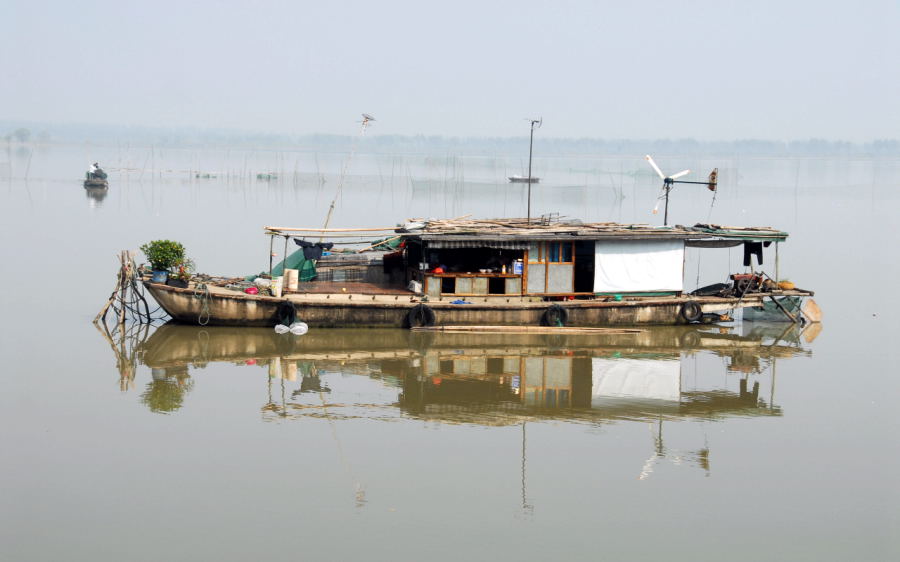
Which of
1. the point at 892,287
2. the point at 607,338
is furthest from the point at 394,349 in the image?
the point at 892,287

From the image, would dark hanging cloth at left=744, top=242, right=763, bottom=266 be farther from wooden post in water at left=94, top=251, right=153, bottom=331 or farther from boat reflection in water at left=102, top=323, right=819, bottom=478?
wooden post in water at left=94, top=251, right=153, bottom=331

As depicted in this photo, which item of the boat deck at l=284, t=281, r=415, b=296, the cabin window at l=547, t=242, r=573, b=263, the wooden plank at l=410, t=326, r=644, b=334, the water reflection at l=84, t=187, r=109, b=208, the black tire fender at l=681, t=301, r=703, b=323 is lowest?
the wooden plank at l=410, t=326, r=644, b=334

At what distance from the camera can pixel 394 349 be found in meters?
17.7

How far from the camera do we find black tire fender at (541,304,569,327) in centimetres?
1873

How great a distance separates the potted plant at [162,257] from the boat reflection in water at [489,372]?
119 cm

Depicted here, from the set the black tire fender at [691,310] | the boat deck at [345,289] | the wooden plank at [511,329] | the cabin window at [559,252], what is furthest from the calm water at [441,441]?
the cabin window at [559,252]

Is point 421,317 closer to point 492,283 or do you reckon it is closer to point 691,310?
point 492,283

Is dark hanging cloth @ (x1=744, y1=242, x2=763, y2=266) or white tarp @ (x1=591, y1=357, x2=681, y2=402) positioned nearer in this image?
white tarp @ (x1=591, y1=357, x2=681, y2=402)

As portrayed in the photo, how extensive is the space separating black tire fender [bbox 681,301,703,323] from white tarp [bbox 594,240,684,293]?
1.76 feet

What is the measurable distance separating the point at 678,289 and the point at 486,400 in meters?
6.75

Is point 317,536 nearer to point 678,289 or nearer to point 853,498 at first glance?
point 853,498

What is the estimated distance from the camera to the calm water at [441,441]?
393 inches

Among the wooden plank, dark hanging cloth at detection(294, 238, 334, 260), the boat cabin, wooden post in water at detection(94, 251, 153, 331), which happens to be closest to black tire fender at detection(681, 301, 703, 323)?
the boat cabin

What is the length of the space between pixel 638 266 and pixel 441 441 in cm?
823
